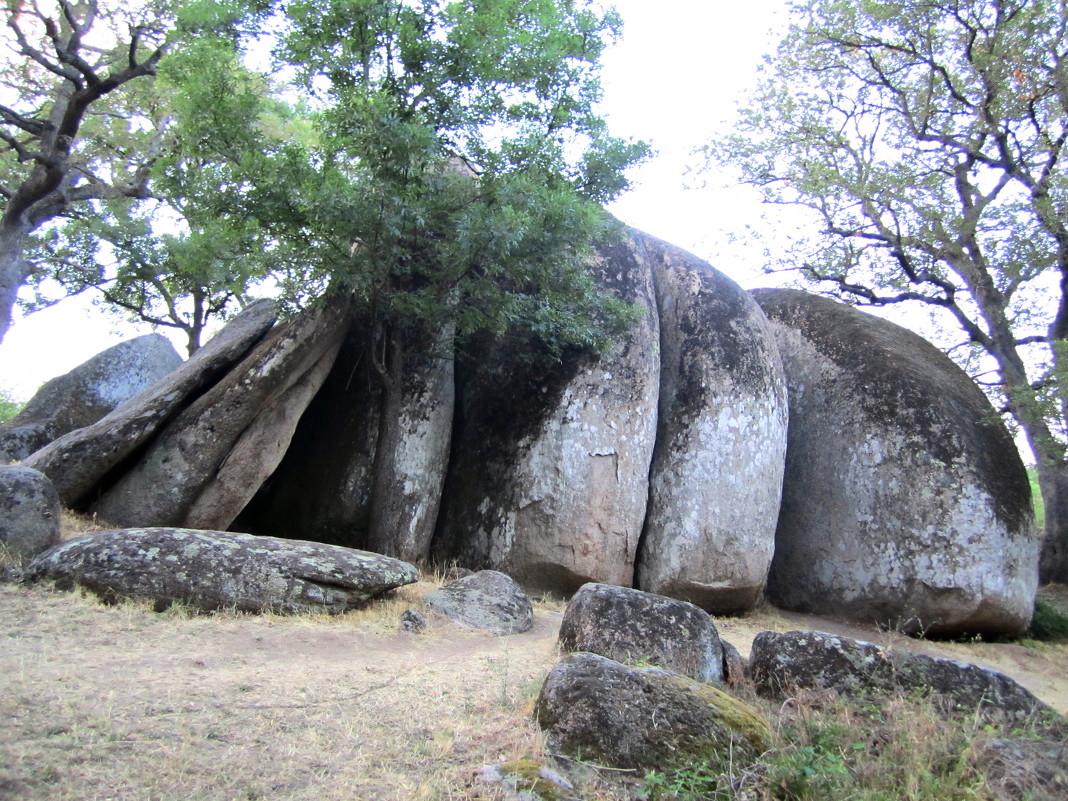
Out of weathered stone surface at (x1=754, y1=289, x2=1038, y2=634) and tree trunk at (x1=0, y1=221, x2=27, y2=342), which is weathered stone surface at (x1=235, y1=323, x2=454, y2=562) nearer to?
weathered stone surface at (x1=754, y1=289, x2=1038, y2=634)

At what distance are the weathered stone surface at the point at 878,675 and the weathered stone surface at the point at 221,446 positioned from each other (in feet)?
20.9

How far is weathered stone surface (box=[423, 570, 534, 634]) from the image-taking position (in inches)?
293

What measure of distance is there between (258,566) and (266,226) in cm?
400

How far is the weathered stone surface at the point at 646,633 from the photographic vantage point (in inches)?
238

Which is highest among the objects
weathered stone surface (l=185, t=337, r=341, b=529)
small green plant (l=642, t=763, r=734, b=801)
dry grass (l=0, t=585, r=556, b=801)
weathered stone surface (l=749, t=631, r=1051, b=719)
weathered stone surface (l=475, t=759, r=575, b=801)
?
weathered stone surface (l=185, t=337, r=341, b=529)

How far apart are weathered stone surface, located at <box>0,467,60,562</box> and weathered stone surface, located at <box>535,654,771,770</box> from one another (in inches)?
→ 200

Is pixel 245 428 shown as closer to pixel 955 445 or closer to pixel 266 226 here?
pixel 266 226

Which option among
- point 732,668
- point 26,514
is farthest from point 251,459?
point 732,668

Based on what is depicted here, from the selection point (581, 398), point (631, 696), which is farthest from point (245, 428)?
point (631, 696)

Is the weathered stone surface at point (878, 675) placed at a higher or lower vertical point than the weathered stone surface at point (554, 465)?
lower

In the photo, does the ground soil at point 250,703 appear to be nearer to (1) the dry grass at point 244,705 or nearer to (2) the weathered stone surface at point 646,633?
(1) the dry grass at point 244,705

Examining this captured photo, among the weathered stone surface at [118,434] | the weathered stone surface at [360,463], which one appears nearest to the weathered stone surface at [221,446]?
the weathered stone surface at [118,434]

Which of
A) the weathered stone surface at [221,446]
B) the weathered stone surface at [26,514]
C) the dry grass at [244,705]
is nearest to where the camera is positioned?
the dry grass at [244,705]

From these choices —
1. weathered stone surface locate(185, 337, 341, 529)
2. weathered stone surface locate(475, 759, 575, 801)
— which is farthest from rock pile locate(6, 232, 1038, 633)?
weathered stone surface locate(475, 759, 575, 801)
